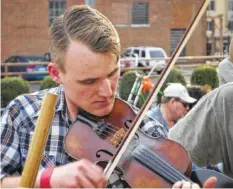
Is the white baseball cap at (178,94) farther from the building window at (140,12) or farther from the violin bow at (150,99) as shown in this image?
the building window at (140,12)

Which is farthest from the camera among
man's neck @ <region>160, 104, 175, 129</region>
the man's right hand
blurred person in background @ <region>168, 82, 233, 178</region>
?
man's neck @ <region>160, 104, 175, 129</region>

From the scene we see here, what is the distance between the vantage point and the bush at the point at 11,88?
23.6 ft

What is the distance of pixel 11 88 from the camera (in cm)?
738

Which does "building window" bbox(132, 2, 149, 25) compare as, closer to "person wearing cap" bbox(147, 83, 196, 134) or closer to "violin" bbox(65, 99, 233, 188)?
"person wearing cap" bbox(147, 83, 196, 134)

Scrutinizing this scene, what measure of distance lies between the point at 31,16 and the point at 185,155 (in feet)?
43.9

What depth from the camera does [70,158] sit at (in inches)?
42.5

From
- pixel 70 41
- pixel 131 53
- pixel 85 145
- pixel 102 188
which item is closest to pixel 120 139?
pixel 85 145

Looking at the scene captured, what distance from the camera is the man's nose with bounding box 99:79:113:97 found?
1.02m

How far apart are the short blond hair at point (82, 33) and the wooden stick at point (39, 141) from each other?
27 centimetres

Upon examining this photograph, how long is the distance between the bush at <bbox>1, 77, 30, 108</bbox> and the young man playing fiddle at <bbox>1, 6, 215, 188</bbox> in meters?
6.12

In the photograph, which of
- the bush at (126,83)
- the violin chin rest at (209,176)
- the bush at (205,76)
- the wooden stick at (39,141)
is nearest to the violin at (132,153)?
the violin chin rest at (209,176)

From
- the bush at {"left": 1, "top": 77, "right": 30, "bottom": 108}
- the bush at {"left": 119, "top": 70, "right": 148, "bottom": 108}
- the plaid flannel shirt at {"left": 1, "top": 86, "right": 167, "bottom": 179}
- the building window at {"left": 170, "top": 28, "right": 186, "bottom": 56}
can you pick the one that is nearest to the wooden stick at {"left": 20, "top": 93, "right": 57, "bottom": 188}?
the plaid flannel shirt at {"left": 1, "top": 86, "right": 167, "bottom": 179}

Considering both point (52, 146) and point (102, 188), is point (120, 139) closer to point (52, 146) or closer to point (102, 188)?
point (52, 146)

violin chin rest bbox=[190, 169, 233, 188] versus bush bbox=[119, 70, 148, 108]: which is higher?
violin chin rest bbox=[190, 169, 233, 188]
